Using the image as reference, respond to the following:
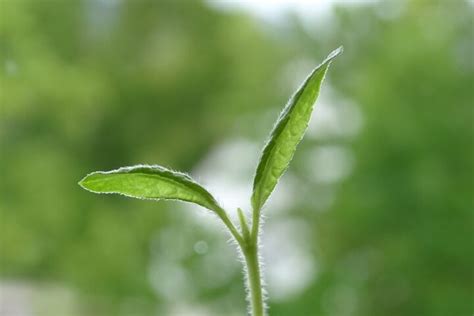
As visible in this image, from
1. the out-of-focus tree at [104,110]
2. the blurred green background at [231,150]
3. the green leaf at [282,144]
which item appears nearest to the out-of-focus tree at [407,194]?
the blurred green background at [231,150]

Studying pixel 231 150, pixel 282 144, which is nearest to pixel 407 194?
pixel 231 150

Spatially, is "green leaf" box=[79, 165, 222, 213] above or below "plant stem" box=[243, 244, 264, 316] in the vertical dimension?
above

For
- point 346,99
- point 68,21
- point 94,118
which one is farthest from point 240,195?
point 68,21

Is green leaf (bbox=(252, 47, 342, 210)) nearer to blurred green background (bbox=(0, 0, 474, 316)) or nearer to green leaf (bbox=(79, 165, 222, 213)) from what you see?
green leaf (bbox=(79, 165, 222, 213))

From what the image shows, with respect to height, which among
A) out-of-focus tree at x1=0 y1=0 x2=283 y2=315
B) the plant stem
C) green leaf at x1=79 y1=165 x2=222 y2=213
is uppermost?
out-of-focus tree at x1=0 y1=0 x2=283 y2=315

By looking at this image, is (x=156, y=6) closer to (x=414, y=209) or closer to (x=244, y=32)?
(x=244, y=32)

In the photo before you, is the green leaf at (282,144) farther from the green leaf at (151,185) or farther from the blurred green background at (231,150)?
the blurred green background at (231,150)

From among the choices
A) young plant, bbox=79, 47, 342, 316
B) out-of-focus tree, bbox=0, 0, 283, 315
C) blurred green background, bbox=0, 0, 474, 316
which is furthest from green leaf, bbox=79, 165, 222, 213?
out-of-focus tree, bbox=0, 0, 283, 315

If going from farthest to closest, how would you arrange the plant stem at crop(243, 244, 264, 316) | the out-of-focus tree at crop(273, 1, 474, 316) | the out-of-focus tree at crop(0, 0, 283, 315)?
the out-of-focus tree at crop(0, 0, 283, 315), the out-of-focus tree at crop(273, 1, 474, 316), the plant stem at crop(243, 244, 264, 316)
